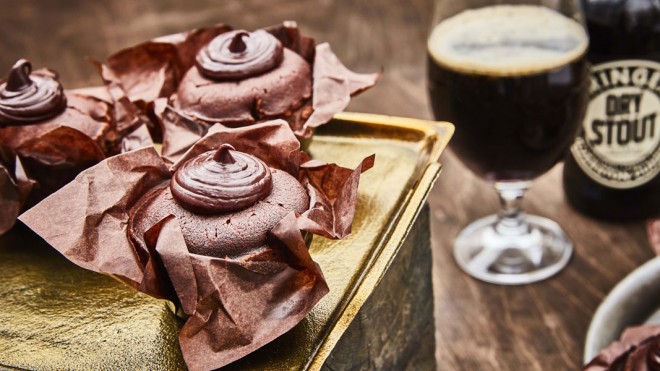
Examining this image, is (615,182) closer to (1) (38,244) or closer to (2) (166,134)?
(2) (166,134)

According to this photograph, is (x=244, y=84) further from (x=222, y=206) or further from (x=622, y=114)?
(x=622, y=114)

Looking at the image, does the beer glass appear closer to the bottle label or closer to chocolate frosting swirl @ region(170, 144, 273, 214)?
the bottle label

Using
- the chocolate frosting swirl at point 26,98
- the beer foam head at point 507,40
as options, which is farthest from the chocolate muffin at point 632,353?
the chocolate frosting swirl at point 26,98

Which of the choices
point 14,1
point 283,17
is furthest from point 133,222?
point 14,1

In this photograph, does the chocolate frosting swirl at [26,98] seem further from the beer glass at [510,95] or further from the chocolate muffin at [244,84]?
the beer glass at [510,95]

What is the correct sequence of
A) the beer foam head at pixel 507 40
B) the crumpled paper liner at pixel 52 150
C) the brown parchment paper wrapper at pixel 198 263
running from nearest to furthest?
the brown parchment paper wrapper at pixel 198 263
the crumpled paper liner at pixel 52 150
the beer foam head at pixel 507 40

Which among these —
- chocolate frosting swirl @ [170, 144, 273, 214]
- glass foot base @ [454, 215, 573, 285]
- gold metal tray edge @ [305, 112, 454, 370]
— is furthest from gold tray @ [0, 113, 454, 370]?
glass foot base @ [454, 215, 573, 285]
